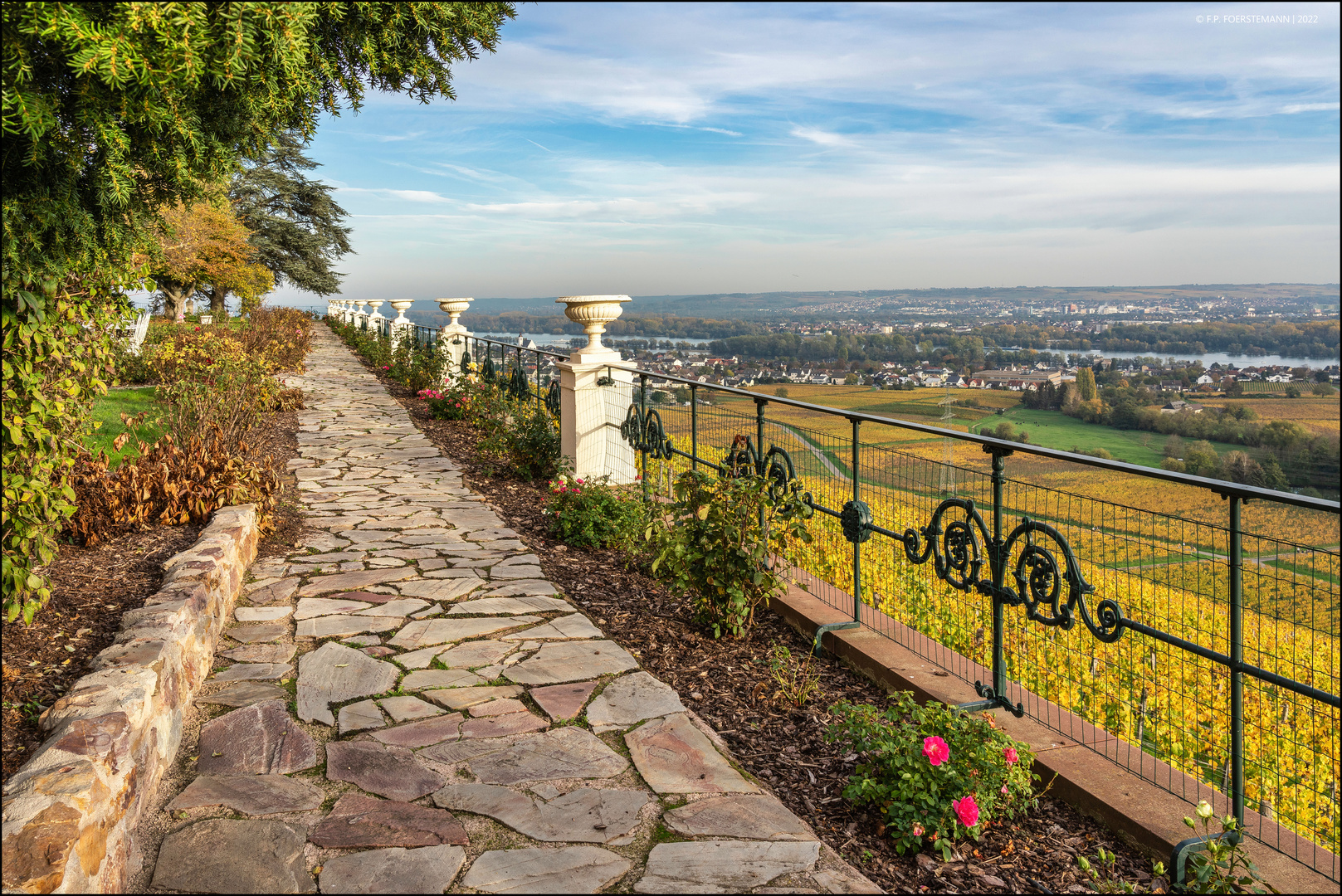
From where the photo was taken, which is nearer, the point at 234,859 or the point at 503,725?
the point at 234,859

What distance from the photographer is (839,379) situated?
13.0m

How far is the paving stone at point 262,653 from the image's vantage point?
368 centimetres

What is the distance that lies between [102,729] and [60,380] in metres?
1.67

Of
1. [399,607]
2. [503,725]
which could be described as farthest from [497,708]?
[399,607]

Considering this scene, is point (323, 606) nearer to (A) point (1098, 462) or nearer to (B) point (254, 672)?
(B) point (254, 672)

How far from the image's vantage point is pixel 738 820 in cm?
256

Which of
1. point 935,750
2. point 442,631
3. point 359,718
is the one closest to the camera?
point 935,750

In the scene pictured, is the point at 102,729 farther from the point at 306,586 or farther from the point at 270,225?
the point at 270,225

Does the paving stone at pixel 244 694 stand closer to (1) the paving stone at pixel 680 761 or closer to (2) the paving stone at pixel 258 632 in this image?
(2) the paving stone at pixel 258 632

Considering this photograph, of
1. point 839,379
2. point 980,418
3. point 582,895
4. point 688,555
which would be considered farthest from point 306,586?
point 839,379

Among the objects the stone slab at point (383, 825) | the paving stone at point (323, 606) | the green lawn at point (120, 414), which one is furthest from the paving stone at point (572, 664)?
the green lawn at point (120, 414)

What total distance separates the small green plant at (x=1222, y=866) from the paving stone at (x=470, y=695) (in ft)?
7.86

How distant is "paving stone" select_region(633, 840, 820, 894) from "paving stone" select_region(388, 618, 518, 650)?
6.42ft

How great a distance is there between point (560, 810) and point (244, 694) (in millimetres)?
1585
